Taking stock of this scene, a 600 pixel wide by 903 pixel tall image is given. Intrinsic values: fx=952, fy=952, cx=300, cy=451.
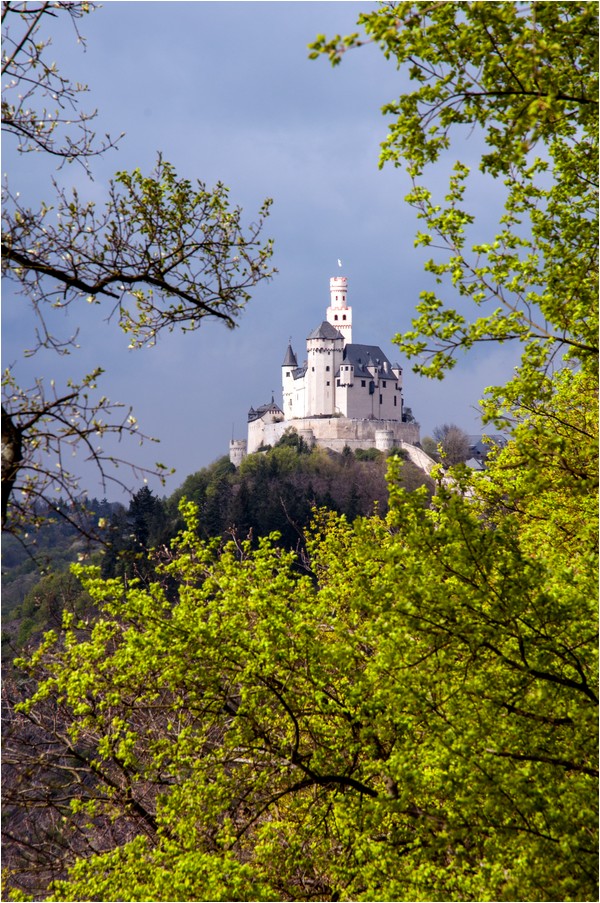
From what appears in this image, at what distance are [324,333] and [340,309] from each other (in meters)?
20.0

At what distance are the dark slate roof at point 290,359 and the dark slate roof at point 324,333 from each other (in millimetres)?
6642

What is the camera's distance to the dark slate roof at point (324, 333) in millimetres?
133625

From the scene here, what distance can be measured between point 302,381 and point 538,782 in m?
128

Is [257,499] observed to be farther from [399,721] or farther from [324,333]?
[399,721]

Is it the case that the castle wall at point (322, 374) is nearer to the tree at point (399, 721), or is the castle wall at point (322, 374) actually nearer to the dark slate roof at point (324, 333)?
the dark slate roof at point (324, 333)

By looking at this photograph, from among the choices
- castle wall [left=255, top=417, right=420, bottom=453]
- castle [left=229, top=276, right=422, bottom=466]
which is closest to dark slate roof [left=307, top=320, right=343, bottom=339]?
castle [left=229, top=276, right=422, bottom=466]

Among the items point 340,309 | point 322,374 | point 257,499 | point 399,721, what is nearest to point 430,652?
point 399,721

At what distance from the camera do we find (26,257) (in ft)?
24.9

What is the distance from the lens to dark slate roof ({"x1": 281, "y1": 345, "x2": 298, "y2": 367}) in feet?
461

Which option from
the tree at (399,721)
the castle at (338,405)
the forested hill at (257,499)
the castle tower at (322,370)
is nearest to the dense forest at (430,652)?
the tree at (399,721)

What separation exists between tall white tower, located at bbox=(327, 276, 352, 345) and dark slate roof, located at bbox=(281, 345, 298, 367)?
29.8ft

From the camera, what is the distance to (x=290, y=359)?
5546 inches

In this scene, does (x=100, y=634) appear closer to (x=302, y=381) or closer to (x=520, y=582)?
(x=520, y=582)

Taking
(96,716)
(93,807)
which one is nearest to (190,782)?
(93,807)
